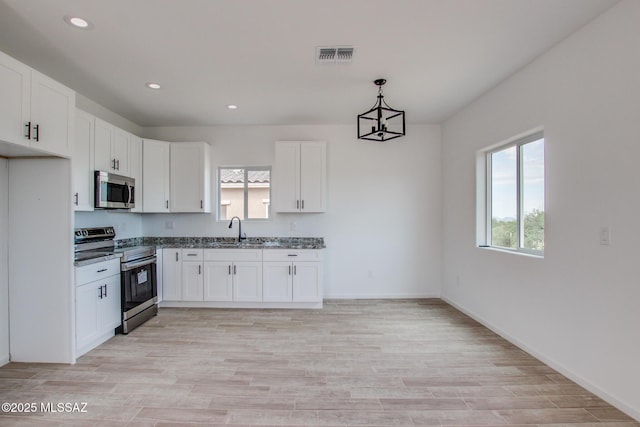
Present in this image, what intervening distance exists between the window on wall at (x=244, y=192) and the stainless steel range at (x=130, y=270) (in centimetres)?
127

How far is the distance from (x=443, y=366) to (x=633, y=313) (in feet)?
4.42

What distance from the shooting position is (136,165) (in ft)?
12.9

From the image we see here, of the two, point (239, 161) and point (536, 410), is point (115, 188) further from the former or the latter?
point (536, 410)

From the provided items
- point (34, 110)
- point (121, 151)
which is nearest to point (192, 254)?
point (121, 151)

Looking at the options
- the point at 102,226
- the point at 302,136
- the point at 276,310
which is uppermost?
the point at 302,136

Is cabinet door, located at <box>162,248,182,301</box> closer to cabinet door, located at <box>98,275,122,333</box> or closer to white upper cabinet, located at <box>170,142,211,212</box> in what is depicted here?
white upper cabinet, located at <box>170,142,211,212</box>

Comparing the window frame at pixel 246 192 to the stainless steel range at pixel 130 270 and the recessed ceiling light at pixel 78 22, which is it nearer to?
the stainless steel range at pixel 130 270

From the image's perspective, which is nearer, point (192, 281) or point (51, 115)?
point (51, 115)

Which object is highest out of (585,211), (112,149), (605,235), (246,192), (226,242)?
(112,149)

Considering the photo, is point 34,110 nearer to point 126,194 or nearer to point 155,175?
point 126,194

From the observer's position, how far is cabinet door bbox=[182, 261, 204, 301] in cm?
402

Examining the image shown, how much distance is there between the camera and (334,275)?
4.50 m

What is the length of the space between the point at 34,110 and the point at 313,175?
9.84 ft

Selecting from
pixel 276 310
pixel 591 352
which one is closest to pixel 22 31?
pixel 276 310
